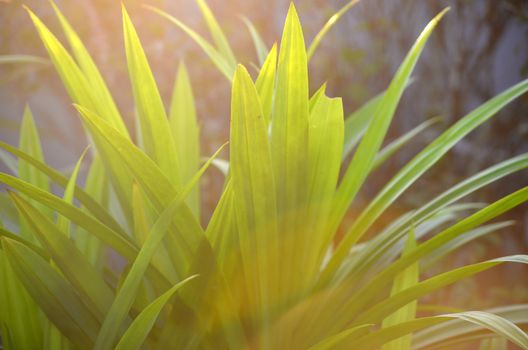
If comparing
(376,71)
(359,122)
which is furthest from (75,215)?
(376,71)

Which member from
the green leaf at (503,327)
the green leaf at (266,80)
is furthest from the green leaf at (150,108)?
the green leaf at (503,327)

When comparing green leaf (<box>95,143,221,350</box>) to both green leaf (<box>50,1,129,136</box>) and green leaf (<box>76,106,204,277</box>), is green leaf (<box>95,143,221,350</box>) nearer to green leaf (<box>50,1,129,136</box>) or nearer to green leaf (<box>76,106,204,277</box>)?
green leaf (<box>76,106,204,277</box>)

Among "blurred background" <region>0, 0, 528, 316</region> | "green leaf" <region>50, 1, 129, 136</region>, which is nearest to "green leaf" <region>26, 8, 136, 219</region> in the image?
A: "green leaf" <region>50, 1, 129, 136</region>

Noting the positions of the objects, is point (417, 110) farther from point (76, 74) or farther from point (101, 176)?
point (76, 74)

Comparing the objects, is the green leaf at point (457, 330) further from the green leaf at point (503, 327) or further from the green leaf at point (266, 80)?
the green leaf at point (266, 80)

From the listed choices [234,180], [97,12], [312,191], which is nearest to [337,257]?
[312,191]
